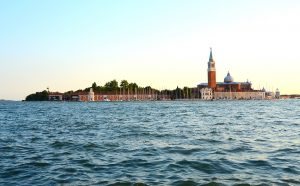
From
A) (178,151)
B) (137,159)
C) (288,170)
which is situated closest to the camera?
(288,170)

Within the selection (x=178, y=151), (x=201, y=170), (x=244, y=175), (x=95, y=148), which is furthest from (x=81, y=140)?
(x=244, y=175)

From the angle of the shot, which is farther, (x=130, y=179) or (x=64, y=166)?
(x=64, y=166)

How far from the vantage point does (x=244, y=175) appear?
13117mm

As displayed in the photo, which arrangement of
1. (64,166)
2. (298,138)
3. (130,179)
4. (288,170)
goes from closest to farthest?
(130,179)
(288,170)
(64,166)
(298,138)

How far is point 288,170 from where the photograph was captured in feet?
46.0

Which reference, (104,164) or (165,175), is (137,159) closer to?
(104,164)

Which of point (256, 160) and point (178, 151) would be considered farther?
point (178, 151)

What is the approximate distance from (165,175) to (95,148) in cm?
776

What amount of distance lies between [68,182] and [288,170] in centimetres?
752

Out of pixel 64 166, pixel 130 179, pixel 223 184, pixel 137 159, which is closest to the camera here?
pixel 223 184

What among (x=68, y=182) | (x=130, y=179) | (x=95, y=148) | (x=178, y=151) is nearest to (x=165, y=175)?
(x=130, y=179)

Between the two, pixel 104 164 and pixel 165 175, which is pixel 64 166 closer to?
pixel 104 164

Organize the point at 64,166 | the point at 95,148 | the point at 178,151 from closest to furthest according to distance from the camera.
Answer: the point at 64,166, the point at 178,151, the point at 95,148

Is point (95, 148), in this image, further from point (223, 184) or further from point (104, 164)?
point (223, 184)
